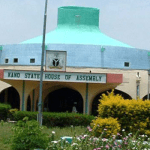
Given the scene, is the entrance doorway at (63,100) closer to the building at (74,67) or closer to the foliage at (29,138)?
the building at (74,67)

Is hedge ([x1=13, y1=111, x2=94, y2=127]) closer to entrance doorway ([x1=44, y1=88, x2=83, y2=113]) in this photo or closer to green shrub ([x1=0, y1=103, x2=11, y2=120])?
green shrub ([x1=0, y1=103, x2=11, y2=120])

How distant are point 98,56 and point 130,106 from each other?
871 inches

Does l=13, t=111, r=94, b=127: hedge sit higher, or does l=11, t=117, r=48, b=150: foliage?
l=13, t=111, r=94, b=127: hedge

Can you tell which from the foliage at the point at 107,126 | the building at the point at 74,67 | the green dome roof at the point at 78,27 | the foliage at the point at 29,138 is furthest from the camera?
the green dome roof at the point at 78,27

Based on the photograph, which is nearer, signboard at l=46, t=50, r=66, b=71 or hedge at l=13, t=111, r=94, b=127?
hedge at l=13, t=111, r=94, b=127

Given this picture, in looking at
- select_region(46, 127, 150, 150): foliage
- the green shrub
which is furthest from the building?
select_region(46, 127, 150, 150): foliage

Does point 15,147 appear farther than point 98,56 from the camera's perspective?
No

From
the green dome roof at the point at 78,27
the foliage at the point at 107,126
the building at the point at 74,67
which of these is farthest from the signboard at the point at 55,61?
the foliage at the point at 107,126

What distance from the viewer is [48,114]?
25344 mm

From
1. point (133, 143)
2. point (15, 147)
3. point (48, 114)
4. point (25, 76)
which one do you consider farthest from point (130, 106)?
point (25, 76)

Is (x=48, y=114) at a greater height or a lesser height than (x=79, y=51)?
lesser

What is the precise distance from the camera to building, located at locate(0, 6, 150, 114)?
30.8m

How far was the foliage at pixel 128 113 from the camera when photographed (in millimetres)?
18000

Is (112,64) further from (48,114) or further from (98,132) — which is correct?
(98,132)
